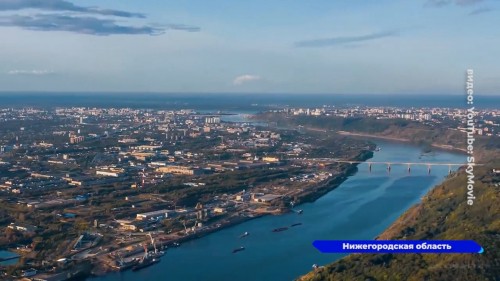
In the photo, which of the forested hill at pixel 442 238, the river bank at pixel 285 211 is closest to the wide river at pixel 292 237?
the river bank at pixel 285 211

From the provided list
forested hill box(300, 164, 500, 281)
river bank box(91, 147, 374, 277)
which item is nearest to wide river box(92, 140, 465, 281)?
river bank box(91, 147, 374, 277)

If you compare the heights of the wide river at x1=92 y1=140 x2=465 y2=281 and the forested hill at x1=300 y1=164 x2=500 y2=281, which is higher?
the forested hill at x1=300 y1=164 x2=500 y2=281

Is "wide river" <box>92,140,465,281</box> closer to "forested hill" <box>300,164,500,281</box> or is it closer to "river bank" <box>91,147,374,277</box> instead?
"river bank" <box>91,147,374,277</box>

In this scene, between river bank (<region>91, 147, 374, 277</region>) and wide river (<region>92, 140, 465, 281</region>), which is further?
river bank (<region>91, 147, 374, 277</region>)

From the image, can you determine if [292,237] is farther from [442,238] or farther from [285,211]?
[442,238]

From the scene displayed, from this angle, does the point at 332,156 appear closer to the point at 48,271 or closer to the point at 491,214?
the point at 491,214

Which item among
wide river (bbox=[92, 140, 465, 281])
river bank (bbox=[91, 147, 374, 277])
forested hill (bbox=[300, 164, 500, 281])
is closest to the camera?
forested hill (bbox=[300, 164, 500, 281])

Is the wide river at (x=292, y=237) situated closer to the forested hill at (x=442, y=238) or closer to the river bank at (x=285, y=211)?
the river bank at (x=285, y=211)

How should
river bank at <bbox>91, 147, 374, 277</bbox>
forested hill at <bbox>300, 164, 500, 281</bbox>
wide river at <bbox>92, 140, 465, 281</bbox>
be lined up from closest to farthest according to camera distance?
forested hill at <bbox>300, 164, 500, 281</bbox> → wide river at <bbox>92, 140, 465, 281</bbox> → river bank at <bbox>91, 147, 374, 277</bbox>
